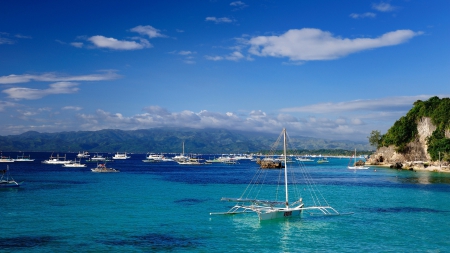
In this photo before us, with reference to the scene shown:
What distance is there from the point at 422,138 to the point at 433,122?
10837mm

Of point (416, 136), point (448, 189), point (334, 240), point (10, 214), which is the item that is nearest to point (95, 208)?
point (10, 214)

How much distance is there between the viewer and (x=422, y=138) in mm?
164625

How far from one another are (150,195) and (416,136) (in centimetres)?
13490

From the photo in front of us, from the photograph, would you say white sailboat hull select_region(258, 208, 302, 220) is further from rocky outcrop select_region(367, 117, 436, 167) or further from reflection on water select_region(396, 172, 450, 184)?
rocky outcrop select_region(367, 117, 436, 167)

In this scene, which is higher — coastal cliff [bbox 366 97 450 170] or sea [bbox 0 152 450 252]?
coastal cliff [bbox 366 97 450 170]

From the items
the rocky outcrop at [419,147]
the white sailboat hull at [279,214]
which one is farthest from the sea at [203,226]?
the rocky outcrop at [419,147]

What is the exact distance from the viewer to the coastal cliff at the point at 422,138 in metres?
141

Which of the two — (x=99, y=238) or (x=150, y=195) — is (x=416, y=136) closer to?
(x=150, y=195)

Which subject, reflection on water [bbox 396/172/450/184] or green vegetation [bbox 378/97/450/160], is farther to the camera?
green vegetation [bbox 378/97/450/160]

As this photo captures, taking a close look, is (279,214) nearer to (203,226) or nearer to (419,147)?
(203,226)

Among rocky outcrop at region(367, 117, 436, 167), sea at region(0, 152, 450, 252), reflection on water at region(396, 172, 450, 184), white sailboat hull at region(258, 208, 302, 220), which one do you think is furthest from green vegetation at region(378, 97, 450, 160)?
white sailboat hull at region(258, 208, 302, 220)

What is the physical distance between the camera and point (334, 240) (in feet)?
130

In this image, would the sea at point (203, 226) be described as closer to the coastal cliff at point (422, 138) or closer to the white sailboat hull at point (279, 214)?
the white sailboat hull at point (279, 214)

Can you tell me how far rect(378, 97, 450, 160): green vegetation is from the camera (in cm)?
14100
